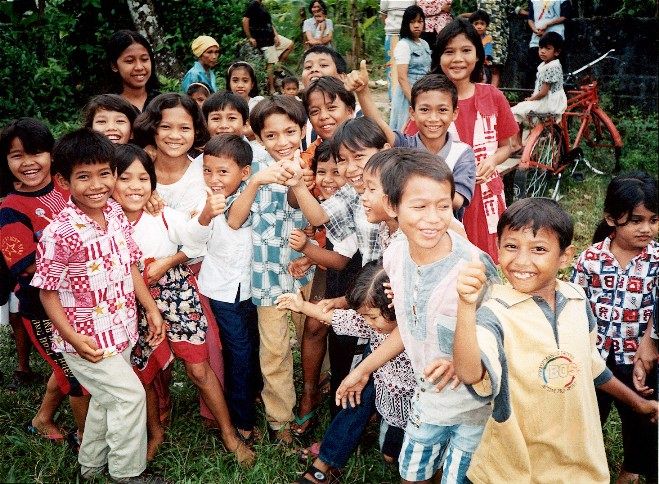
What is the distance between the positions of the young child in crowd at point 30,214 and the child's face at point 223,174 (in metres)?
0.66

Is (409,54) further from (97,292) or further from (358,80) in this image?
(97,292)

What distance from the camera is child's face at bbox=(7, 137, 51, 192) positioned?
2742mm

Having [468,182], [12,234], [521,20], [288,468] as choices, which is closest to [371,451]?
[288,468]

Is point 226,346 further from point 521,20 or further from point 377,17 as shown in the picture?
point 377,17

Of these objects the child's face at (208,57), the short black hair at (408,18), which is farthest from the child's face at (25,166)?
the short black hair at (408,18)

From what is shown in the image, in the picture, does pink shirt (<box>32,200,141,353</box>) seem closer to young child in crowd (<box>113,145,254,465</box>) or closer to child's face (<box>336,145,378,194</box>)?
young child in crowd (<box>113,145,254,465</box>)

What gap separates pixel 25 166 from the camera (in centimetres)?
274

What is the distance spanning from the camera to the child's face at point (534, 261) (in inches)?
77.0

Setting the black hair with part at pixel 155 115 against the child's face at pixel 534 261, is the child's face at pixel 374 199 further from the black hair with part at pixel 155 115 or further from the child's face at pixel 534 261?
the black hair with part at pixel 155 115

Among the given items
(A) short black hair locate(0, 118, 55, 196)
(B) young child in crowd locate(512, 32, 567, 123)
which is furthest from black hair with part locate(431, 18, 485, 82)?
(B) young child in crowd locate(512, 32, 567, 123)

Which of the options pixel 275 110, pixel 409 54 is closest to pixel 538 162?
pixel 409 54

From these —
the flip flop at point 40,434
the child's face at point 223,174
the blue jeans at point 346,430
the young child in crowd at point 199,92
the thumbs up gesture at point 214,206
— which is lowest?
the flip flop at point 40,434

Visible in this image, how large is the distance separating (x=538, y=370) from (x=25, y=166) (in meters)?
2.24

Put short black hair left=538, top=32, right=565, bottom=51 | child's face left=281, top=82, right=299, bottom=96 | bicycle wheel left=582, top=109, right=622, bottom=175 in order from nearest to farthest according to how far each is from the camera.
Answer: child's face left=281, top=82, right=299, bottom=96 → short black hair left=538, top=32, right=565, bottom=51 → bicycle wheel left=582, top=109, right=622, bottom=175
